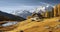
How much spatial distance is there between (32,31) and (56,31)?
3.31 metres

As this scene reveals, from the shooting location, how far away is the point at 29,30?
23.5 metres

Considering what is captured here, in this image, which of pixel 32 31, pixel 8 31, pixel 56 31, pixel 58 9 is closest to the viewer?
pixel 56 31

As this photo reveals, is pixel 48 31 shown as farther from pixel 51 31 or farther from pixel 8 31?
pixel 8 31

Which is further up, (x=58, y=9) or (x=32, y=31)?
(x=58, y=9)

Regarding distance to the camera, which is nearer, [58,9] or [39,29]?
[39,29]

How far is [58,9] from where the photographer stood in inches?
1636

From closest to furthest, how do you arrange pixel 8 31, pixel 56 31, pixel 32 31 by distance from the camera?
pixel 56 31 → pixel 32 31 → pixel 8 31

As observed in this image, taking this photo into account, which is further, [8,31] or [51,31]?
[8,31]

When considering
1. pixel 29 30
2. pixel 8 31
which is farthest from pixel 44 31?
pixel 8 31

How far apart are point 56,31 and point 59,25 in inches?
88.5

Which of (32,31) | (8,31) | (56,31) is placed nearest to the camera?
(56,31)

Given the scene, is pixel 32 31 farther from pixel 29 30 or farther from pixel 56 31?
pixel 56 31

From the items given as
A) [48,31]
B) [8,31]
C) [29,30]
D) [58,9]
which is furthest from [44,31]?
[58,9]

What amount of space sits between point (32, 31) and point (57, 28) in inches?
127
